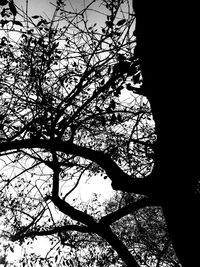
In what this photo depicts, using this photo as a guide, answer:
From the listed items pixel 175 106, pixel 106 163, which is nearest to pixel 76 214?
pixel 106 163

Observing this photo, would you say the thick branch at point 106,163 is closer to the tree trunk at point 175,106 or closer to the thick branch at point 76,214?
the tree trunk at point 175,106

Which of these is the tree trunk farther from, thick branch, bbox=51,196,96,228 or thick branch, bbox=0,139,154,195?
thick branch, bbox=51,196,96,228

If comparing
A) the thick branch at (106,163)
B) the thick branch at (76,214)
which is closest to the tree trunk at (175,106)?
the thick branch at (106,163)

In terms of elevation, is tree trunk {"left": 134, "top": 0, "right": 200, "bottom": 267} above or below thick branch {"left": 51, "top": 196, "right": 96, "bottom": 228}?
below

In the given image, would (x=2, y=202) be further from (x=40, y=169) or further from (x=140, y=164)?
(x=140, y=164)

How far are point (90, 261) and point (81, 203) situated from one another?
2.11 m

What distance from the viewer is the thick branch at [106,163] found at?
2.74m

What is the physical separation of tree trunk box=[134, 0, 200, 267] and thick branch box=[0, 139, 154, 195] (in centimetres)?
23

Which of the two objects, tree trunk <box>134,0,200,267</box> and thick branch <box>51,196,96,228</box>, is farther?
thick branch <box>51,196,96,228</box>

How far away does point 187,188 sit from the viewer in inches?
87.4

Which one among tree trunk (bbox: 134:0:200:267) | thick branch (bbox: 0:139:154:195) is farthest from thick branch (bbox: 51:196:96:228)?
tree trunk (bbox: 134:0:200:267)

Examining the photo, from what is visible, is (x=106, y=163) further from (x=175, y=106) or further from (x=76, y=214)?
(x=76, y=214)

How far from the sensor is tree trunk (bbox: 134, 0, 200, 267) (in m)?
1.70

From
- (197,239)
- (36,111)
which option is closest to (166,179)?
(197,239)
